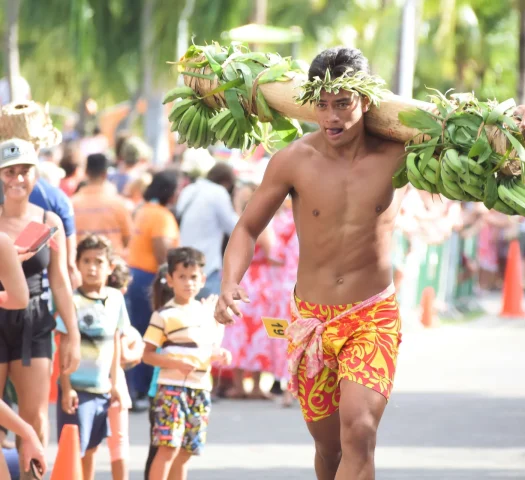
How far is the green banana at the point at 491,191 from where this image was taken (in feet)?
21.5

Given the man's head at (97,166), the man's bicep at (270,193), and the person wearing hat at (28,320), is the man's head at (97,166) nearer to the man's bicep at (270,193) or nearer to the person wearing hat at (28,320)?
the person wearing hat at (28,320)

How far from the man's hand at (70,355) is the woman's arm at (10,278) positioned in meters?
1.12

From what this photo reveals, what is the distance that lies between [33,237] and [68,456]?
45.0 inches

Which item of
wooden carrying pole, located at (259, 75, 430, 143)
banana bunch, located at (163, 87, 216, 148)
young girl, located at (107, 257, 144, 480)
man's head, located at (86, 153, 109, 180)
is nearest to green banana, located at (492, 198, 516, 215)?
wooden carrying pole, located at (259, 75, 430, 143)

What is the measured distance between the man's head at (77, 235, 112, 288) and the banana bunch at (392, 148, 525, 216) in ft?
7.93

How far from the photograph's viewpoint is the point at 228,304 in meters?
6.73

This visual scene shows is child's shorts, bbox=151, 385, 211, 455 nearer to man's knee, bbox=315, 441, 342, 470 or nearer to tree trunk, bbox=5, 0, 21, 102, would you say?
man's knee, bbox=315, 441, 342, 470

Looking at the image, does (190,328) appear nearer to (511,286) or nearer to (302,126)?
(302,126)

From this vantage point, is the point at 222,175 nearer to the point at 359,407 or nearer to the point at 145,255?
the point at 145,255

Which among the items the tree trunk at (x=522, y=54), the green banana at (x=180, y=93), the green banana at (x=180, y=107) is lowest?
the green banana at (x=180, y=107)

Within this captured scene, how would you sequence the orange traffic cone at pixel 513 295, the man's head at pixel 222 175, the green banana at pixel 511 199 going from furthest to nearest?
the orange traffic cone at pixel 513 295 < the man's head at pixel 222 175 < the green banana at pixel 511 199

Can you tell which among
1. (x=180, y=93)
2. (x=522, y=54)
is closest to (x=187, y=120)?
(x=180, y=93)

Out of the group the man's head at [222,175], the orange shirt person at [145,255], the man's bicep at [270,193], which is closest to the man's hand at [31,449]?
the man's bicep at [270,193]

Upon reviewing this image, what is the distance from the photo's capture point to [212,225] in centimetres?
1242
